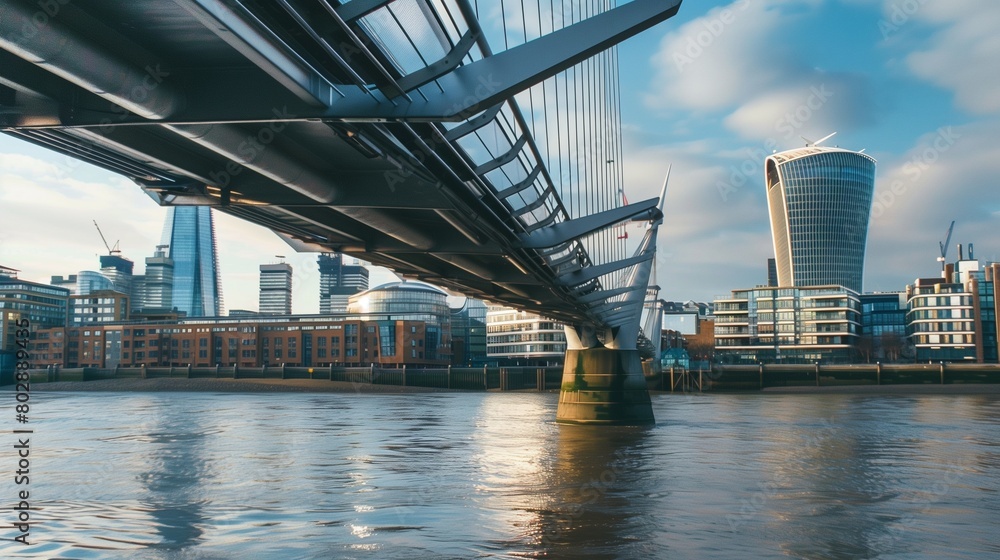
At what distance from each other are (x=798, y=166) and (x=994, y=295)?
78079mm

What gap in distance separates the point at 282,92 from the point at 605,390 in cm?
3251

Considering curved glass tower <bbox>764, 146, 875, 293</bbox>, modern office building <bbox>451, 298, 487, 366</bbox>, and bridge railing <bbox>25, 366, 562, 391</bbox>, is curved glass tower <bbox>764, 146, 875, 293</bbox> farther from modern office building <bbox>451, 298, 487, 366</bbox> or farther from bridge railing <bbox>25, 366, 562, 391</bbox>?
bridge railing <bbox>25, 366, 562, 391</bbox>

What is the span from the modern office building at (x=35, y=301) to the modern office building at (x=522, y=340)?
7214cm

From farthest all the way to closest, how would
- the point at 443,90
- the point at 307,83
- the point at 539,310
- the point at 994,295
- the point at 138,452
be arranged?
the point at 994,295 → the point at 539,310 → the point at 138,452 → the point at 443,90 → the point at 307,83

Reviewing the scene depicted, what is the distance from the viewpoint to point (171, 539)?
13.4 meters

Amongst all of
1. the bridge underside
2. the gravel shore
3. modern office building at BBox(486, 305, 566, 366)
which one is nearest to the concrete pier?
the bridge underside

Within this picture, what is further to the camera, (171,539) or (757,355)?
(757,355)

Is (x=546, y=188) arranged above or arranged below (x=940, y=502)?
above

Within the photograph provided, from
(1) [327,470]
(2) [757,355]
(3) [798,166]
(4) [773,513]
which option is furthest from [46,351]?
(3) [798,166]

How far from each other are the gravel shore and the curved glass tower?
123446mm

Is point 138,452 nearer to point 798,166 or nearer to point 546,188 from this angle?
point 546,188

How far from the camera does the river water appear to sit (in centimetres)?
1325

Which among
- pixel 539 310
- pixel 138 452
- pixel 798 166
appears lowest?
pixel 138 452

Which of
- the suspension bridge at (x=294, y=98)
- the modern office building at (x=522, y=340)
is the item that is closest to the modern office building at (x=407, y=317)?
the modern office building at (x=522, y=340)
